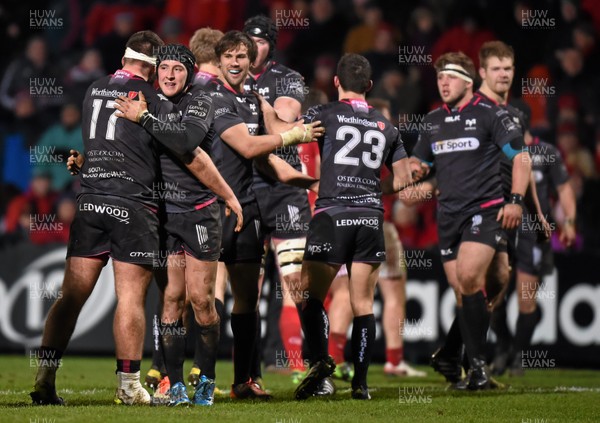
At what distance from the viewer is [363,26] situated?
57.0 ft

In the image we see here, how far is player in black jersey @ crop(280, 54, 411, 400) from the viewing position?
890cm

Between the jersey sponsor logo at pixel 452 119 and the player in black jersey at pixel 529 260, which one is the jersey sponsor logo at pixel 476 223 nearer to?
the jersey sponsor logo at pixel 452 119

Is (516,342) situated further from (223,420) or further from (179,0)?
(179,0)

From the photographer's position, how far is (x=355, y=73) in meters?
9.10

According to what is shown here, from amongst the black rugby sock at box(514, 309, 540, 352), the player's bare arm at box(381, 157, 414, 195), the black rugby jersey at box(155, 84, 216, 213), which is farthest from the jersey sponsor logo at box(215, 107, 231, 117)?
the black rugby sock at box(514, 309, 540, 352)

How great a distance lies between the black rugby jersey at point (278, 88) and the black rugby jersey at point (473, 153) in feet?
4.69

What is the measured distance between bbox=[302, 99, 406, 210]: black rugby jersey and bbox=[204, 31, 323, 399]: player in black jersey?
0.65 feet

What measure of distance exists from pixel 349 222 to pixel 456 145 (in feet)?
6.79

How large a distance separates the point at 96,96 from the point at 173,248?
1269 millimetres

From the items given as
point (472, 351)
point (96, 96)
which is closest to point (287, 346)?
point (472, 351)

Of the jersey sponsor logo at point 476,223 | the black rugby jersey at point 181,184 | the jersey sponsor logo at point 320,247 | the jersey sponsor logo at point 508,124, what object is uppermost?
the jersey sponsor logo at point 508,124

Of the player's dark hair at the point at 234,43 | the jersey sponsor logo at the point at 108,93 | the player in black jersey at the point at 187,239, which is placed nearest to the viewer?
the jersey sponsor logo at the point at 108,93

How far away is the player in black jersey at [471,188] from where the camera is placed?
1020cm

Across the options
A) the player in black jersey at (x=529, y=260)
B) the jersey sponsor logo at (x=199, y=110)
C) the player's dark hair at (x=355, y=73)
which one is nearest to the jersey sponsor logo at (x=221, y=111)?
the jersey sponsor logo at (x=199, y=110)
